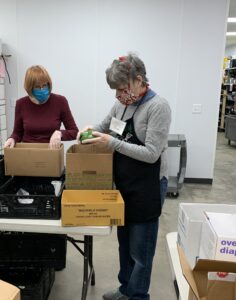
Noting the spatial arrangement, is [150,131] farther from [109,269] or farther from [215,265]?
[109,269]

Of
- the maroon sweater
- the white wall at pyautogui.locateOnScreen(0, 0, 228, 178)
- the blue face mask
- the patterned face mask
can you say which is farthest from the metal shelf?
the patterned face mask

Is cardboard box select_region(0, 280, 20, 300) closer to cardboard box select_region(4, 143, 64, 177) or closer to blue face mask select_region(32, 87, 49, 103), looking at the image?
cardboard box select_region(4, 143, 64, 177)

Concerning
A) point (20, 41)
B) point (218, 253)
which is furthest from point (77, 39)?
point (218, 253)

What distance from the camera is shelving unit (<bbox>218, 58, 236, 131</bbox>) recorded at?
930 cm

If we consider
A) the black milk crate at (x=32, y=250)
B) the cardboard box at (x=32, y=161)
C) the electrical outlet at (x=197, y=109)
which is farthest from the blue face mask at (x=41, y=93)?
the electrical outlet at (x=197, y=109)

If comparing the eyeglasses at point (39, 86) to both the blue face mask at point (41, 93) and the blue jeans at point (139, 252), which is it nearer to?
the blue face mask at point (41, 93)

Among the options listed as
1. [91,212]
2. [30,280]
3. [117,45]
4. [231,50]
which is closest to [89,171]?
[91,212]

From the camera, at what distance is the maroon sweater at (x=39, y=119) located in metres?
2.08

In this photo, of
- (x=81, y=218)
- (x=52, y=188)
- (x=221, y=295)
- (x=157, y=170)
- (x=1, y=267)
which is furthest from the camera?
(x=1, y=267)

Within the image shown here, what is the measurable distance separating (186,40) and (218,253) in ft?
11.6

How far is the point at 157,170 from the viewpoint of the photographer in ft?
5.13

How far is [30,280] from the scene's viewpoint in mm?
1845

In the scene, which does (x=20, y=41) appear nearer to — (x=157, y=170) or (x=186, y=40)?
(x=186, y=40)

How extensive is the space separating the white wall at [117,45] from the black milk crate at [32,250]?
2.43m
